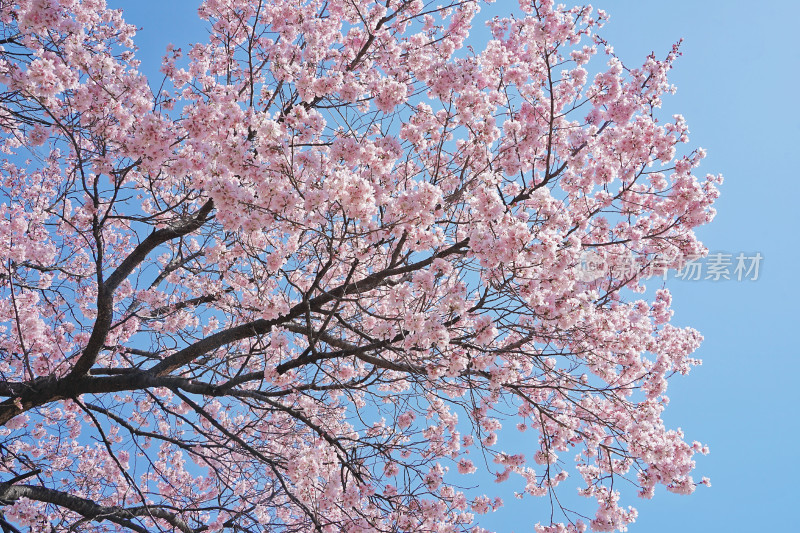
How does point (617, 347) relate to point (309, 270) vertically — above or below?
below

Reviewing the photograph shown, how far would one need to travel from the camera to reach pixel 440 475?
650 centimetres

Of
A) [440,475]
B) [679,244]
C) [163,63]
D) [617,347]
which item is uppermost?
[163,63]

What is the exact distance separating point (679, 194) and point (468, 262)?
2.33 m

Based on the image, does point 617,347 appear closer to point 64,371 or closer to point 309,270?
point 309,270

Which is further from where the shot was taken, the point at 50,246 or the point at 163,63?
the point at 50,246

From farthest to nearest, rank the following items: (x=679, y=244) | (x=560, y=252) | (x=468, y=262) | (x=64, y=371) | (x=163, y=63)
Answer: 1. (x=64, y=371)
2. (x=163, y=63)
3. (x=679, y=244)
4. (x=468, y=262)
5. (x=560, y=252)

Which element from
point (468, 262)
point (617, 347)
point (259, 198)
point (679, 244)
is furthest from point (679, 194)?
point (259, 198)

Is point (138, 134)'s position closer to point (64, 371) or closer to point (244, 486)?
point (64, 371)

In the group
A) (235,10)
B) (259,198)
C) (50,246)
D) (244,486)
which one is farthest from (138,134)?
(244,486)

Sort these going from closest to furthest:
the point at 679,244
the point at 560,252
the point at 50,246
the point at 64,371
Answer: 1. the point at 560,252
2. the point at 679,244
3. the point at 64,371
4. the point at 50,246

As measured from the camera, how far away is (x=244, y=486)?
8.28 meters

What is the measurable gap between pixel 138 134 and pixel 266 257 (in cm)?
160

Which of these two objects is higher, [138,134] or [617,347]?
[138,134]

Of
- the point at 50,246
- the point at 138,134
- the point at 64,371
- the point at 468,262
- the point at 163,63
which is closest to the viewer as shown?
the point at 138,134
